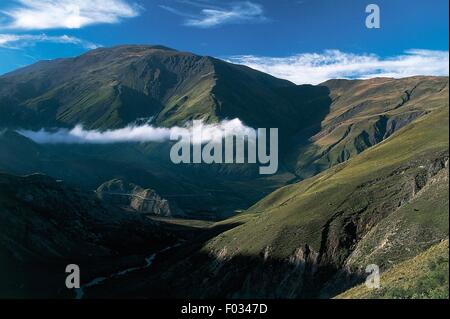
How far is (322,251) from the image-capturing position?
120 m

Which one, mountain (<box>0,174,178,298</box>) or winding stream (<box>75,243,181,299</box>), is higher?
mountain (<box>0,174,178,298</box>)

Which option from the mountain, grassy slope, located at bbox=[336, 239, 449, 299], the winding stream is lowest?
the winding stream

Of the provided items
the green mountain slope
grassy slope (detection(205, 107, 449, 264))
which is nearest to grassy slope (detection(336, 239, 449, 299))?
the green mountain slope

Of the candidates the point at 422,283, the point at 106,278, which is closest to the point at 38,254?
the point at 106,278

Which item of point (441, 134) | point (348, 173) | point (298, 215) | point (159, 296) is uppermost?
point (441, 134)

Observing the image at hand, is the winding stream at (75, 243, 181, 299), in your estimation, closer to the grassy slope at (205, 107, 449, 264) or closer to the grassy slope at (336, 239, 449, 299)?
the grassy slope at (205, 107, 449, 264)

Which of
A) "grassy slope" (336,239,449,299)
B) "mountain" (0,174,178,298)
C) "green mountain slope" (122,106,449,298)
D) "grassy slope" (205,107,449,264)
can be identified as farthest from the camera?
"mountain" (0,174,178,298)

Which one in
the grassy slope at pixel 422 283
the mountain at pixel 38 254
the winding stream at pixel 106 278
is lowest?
the winding stream at pixel 106 278

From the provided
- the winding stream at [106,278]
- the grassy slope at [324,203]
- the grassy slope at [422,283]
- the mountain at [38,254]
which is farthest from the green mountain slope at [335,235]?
the grassy slope at [422,283]

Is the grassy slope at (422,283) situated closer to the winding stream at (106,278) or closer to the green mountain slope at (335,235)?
the green mountain slope at (335,235)

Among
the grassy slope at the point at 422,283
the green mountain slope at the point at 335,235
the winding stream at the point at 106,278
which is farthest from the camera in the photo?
the winding stream at the point at 106,278
